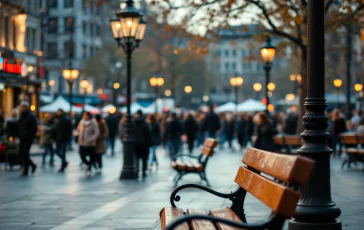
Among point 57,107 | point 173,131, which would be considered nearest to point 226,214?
point 173,131

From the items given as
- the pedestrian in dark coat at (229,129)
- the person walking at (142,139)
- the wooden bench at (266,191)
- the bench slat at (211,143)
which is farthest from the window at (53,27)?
the wooden bench at (266,191)

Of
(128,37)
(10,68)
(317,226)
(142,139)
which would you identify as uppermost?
(10,68)

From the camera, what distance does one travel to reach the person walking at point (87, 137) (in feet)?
70.4

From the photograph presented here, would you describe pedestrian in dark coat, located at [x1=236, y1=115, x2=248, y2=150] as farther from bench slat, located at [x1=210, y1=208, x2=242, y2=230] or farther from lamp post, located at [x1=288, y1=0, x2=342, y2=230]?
bench slat, located at [x1=210, y1=208, x2=242, y2=230]

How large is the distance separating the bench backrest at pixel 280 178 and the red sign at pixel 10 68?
3884cm

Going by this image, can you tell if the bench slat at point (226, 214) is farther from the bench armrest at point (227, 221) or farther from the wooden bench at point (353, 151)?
the wooden bench at point (353, 151)

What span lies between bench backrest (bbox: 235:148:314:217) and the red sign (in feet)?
127

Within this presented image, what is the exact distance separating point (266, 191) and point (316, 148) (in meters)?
2.33

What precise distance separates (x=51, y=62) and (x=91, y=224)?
78242 mm

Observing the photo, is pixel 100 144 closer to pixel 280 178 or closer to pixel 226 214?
pixel 226 214

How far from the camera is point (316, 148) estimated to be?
26.7ft

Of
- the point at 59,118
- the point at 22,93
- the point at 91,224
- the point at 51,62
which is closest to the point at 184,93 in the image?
the point at 51,62

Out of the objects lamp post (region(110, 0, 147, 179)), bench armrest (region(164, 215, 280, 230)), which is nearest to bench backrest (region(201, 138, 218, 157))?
lamp post (region(110, 0, 147, 179))

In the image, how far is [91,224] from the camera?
10148 millimetres
